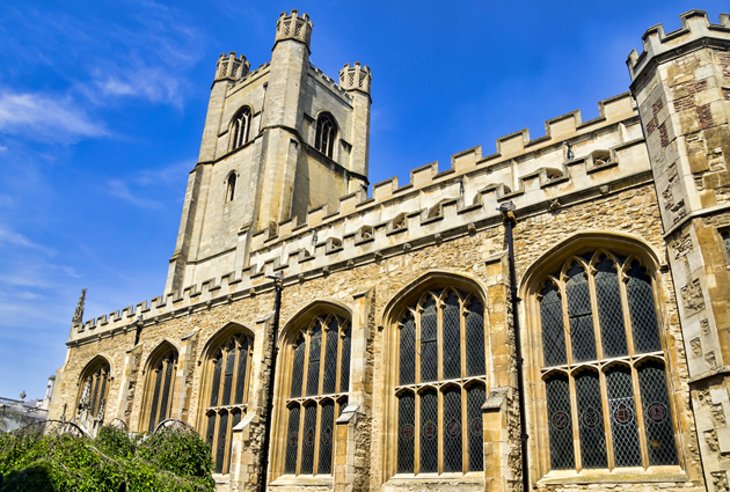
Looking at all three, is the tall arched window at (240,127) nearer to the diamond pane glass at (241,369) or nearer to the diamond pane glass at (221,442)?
the diamond pane glass at (241,369)

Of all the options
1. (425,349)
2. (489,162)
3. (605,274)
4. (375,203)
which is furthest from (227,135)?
(605,274)

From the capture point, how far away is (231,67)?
33.6 metres

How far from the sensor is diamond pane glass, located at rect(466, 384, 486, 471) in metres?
10.6

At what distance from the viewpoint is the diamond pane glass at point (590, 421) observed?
938 centimetres

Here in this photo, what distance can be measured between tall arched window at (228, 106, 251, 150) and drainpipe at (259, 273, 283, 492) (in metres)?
15.7

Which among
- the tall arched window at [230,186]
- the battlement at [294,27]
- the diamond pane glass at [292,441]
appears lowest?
the diamond pane glass at [292,441]

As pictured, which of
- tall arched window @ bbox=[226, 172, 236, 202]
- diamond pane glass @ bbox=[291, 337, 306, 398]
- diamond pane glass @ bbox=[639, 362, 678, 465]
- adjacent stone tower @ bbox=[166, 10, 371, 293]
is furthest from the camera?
tall arched window @ bbox=[226, 172, 236, 202]

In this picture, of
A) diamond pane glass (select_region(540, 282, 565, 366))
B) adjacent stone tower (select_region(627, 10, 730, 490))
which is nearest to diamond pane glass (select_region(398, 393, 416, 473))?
diamond pane glass (select_region(540, 282, 565, 366))

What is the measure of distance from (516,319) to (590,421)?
2.07 meters

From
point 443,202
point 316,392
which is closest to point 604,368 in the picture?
point 443,202

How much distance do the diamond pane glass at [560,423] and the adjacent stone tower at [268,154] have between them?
15.4m

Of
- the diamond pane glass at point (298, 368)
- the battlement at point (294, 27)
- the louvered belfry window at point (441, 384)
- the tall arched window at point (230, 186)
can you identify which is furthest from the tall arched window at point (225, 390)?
the battlement at point (294, 27)

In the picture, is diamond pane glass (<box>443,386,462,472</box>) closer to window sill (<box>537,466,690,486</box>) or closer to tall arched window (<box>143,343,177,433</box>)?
window sill (<box>537,466,690,486</box>)

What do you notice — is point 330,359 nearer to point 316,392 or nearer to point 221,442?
point 316,392
